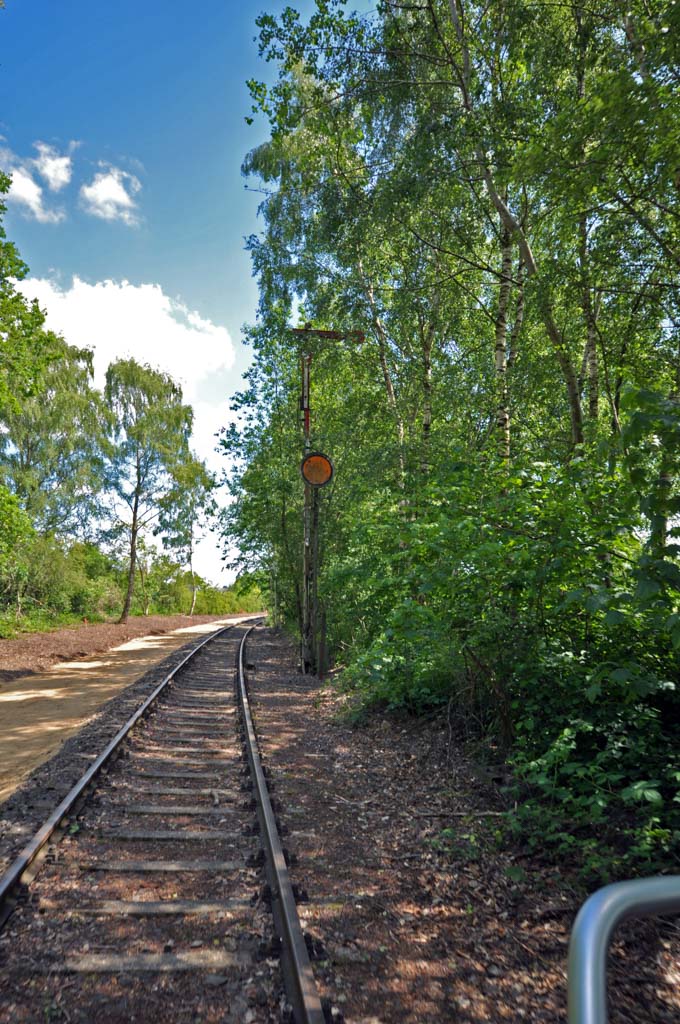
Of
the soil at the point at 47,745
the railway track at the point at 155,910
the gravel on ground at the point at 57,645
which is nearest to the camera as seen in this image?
the railway track at the point at 155,910

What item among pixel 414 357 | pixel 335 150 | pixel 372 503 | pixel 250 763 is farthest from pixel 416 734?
pixel 335 150

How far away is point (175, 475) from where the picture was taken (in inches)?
1243

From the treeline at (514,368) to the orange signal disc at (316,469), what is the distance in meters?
0.98

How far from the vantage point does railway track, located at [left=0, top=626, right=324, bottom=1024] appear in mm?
2631

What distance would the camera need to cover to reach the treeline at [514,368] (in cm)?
407

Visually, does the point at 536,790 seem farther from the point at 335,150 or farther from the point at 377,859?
the point at 335,150

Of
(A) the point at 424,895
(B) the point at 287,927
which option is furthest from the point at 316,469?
(B) the point at 287,927

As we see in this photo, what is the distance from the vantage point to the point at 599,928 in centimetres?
97

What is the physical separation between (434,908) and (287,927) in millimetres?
1030

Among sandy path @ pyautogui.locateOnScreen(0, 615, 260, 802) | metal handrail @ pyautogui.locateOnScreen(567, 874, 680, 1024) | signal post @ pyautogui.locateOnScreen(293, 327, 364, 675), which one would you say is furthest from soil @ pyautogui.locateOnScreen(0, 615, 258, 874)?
metal handrail @ pyautogui.locateOnScreen(567, 874, 680, 1024)

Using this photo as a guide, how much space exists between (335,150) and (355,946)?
12962 millimetres

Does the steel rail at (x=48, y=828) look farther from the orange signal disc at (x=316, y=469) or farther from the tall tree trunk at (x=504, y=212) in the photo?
the orange signal disc at (x=316, y=469)

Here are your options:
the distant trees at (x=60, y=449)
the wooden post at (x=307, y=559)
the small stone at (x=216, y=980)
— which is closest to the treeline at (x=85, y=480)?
the distant trees at (x=60, y=449)

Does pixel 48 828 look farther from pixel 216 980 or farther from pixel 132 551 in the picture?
pixel 132 551
